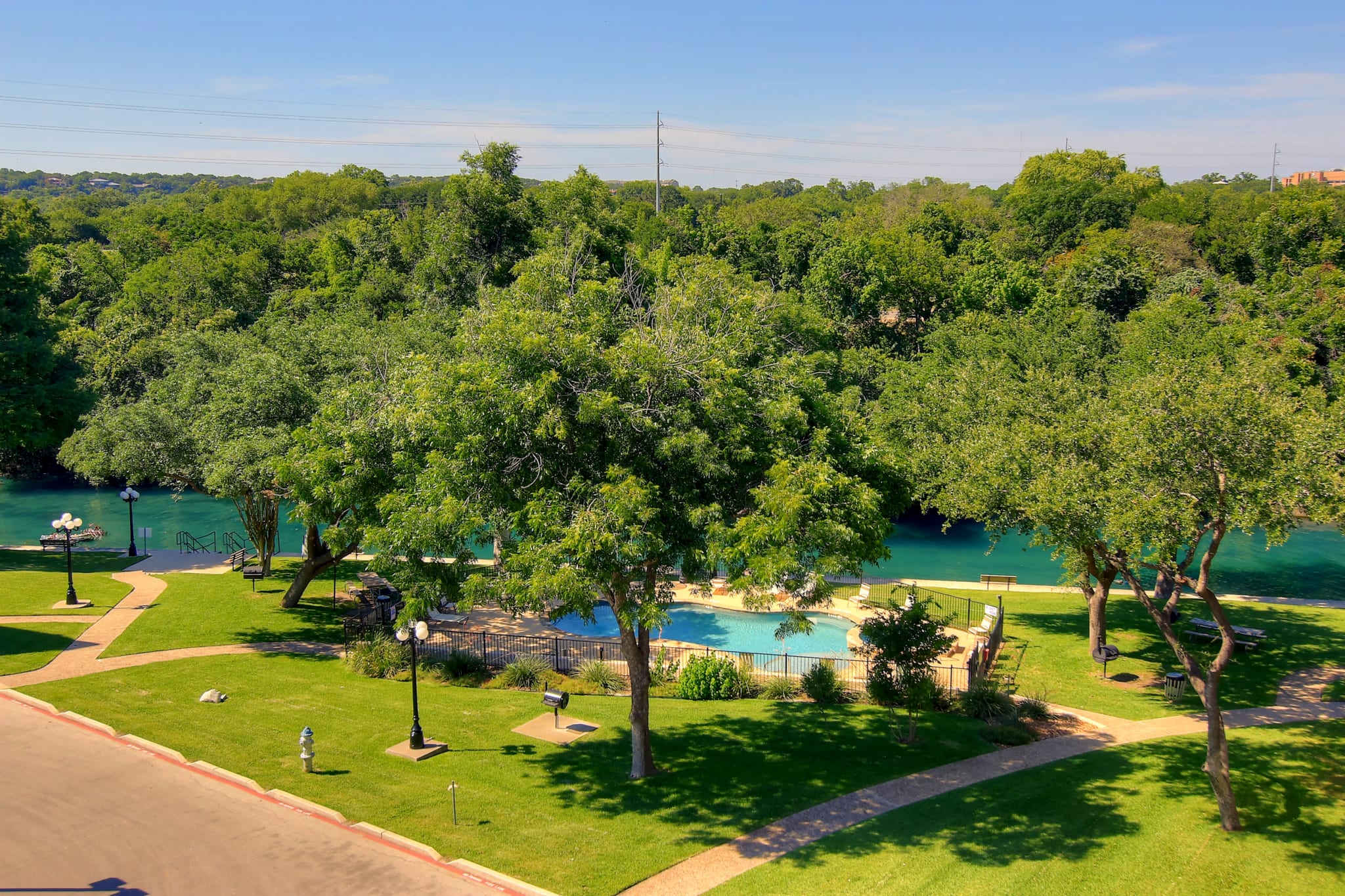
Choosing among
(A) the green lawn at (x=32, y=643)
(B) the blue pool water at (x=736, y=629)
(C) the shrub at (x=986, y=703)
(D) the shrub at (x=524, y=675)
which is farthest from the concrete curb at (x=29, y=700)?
(C) the shrub at (x=986, y=703)

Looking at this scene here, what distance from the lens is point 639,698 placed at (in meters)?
16.6

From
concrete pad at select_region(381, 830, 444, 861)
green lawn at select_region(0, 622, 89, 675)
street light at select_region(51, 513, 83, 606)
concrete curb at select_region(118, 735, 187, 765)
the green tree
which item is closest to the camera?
concrete pad at select_region(381, 830, 444, 861)

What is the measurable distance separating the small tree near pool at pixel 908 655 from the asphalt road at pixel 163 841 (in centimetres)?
1031

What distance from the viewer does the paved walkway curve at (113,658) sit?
21.1 meters

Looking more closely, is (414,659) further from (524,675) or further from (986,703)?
(986,703)

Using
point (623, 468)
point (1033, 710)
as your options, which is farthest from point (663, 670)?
point (623, 468)

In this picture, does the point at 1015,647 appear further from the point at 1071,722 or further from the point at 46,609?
the point at 46,609

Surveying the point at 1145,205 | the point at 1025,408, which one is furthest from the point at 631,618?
the point at 1145,205

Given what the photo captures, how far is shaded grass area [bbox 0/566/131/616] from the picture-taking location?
25812 millimetres

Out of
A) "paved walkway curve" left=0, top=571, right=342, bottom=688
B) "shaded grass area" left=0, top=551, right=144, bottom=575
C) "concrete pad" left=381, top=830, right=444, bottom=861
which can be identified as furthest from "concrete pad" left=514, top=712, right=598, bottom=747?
"shaded grass area" left=0, top=551, right=144, bottom=575

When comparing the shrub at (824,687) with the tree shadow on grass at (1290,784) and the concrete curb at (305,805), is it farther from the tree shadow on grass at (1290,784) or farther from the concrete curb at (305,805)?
the concrete curb at (305,805)

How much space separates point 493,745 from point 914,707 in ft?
30.0

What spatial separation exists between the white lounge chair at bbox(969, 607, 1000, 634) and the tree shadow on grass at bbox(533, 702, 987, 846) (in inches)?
237

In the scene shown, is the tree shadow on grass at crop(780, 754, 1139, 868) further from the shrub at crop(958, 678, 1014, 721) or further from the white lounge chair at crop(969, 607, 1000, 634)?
the white lounge chair at crop(969, 607, 1000, 634)
